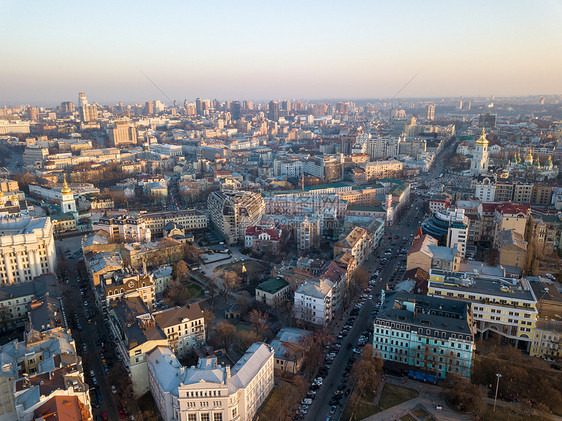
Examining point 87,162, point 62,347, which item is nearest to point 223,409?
point 62,347

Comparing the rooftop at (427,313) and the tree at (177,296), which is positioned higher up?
the rooftop at (427,313)

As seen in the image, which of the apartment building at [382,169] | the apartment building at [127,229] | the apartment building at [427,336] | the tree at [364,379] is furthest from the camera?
the apartment building at [382,169]

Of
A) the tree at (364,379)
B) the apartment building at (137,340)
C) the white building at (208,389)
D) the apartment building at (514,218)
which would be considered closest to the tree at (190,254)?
the apartment building at (137,340)

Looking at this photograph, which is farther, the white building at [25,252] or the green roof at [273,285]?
the white building at [25,252]

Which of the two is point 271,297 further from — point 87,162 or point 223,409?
point 87,162

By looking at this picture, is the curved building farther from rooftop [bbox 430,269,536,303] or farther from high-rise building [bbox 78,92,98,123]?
high-rise building [bbox 78,92,98,123]

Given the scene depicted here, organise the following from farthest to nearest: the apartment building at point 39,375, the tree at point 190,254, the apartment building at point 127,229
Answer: the apartment building at point 127,229, the tree at point 190,254, the apartment building at point 39,375

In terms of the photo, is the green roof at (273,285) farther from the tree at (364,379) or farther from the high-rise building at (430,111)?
the high-rise building at (430,111)
